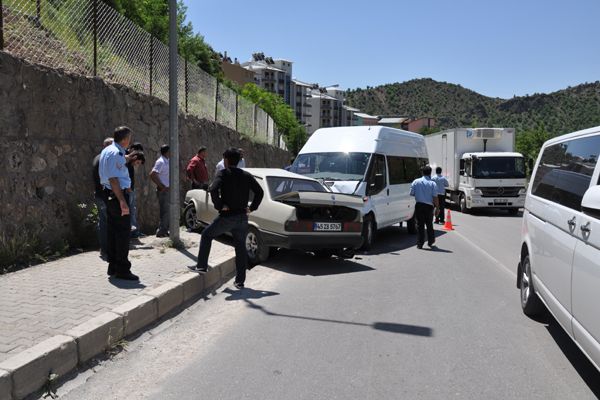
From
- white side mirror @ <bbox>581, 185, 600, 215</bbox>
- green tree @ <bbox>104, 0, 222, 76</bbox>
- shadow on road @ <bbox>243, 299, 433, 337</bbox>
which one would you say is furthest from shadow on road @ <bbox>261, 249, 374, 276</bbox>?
green tree @ <bbox>104, 0, 222, 76</bbox>

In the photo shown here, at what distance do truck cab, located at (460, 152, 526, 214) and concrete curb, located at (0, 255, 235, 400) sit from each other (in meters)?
16.1

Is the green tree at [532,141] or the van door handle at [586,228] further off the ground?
the green tree at [532,141]

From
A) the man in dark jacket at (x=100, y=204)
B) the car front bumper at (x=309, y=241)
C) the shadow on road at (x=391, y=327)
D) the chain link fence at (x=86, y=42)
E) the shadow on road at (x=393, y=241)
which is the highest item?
the chain link fence at (x=86, y=42)

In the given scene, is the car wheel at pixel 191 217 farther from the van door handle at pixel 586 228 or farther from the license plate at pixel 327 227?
the van door handle at pixel 586 228

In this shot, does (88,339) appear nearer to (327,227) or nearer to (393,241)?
(327,227)

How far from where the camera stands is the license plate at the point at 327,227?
332 inches

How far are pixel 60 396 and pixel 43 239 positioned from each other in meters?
4.30

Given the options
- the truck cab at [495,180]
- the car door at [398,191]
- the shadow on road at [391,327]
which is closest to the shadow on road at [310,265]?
the shadow on road at [391,327]

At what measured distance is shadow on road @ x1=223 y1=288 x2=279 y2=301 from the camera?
6.51 m

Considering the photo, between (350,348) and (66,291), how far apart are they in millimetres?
3093

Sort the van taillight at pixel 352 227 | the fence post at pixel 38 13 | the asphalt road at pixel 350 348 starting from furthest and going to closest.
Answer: the fence post at pixel 38 13 → the van taillight at pixel 352 227 → the asphalt road at pixel 350 348

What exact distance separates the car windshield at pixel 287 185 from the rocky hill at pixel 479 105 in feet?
256

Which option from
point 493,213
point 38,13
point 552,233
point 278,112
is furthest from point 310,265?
point 278,112

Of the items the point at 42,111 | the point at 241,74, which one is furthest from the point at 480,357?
the point at 241,74
